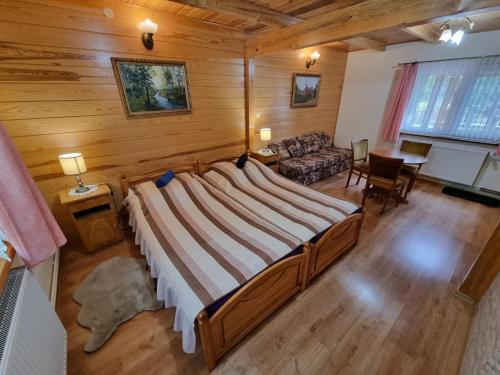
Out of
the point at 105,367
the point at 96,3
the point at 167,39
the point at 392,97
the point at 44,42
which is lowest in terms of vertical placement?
the point at 105,367

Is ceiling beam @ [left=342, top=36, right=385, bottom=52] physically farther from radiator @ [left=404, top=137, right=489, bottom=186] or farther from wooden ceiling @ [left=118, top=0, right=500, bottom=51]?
radiator @ [left=404, top=137, right=489, bottom=186]

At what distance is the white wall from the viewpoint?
3055 mm

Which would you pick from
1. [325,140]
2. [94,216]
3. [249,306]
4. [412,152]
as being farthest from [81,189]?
[412,152]

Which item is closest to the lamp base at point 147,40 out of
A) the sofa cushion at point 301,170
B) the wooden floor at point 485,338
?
the sofa cushion at point 301,170

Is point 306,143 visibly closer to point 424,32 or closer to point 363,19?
point 424,32

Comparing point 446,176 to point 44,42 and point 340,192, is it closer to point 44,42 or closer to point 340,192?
point 340,192

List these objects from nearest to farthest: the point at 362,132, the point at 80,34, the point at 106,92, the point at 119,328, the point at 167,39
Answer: the point at 119,328
the point at 80,34
the point at 106,92
the point at 167,39
the point at 362,132

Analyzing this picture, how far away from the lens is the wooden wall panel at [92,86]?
5.80 ft

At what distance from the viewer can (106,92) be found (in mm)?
2164

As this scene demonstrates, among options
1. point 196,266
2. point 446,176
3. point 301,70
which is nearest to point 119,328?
point 196,266

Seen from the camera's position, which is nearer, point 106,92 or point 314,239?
point 314,239

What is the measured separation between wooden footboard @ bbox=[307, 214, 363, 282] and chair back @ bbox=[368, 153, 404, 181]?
1053 mm

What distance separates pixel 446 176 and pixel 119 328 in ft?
16.5

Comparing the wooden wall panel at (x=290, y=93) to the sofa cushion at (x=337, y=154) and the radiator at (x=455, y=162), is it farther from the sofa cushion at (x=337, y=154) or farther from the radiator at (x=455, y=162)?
the radiator at (x=455, y=162)
